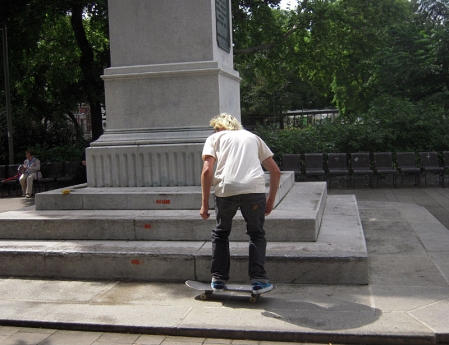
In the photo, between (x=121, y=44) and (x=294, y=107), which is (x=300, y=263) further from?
(x=294, y=107)

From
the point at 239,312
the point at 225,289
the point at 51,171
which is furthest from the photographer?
the point at 51,171

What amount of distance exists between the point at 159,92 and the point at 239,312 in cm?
381

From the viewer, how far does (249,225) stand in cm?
506

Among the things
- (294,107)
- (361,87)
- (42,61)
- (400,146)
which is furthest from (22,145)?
(294,107)

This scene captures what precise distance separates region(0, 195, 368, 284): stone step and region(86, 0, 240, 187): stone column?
1.41m

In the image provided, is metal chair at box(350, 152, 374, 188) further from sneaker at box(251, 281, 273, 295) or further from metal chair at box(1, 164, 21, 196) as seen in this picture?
sneaker at box(251, 281, 273, 295)

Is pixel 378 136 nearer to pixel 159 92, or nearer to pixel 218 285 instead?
pixel 159 92

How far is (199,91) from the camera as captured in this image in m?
7.58

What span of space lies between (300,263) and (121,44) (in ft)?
13.9

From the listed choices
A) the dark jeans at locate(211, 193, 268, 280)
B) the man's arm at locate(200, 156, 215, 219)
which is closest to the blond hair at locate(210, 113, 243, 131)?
the man's arm at locate(200, 156, 215, 219)

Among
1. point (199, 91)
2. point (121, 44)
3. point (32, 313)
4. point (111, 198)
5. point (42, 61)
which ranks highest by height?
point (42, 61)

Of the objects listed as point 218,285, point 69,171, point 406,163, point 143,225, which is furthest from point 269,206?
point 69,171

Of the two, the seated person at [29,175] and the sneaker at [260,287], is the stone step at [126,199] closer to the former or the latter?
the sneaker at [260,287]

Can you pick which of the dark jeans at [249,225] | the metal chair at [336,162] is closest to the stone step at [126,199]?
the dark jeans at [249,225]
